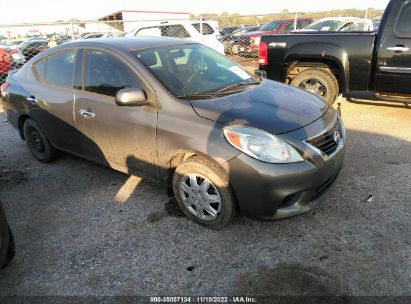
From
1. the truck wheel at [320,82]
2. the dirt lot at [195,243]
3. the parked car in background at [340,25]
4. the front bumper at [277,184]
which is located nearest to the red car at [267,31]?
the parked car in background at [340,25]

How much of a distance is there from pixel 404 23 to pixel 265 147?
14.0 feet

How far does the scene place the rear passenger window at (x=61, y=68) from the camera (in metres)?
4.06

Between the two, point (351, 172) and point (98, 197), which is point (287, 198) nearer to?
point (351, 172)

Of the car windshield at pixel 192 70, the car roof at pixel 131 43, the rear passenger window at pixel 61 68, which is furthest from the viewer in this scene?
the rear passenger window at pixel 61 68

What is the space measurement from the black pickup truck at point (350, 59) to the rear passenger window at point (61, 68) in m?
3.85

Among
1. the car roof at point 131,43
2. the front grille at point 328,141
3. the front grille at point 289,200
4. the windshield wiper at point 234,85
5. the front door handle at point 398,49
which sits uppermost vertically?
the car roof at point 131,43

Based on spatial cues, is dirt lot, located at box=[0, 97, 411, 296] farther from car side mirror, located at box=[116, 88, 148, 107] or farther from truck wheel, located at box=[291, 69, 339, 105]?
truck wheel, located at box=[291, 69, 339, 105]

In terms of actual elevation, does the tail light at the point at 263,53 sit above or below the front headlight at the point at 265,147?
above

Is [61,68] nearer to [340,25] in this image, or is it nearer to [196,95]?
[196,95]

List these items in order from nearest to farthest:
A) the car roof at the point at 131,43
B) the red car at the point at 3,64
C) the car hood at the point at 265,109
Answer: the car hood at the point at 265,109
the car roof at the point at 131,43
the red car at the point at 3,64

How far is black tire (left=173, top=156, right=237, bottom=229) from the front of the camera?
2959mm

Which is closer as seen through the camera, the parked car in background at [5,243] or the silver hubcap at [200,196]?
the parked car in background at [5,243]

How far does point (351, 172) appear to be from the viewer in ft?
13.6

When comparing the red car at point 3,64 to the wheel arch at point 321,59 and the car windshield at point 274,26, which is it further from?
the car windshield at point 274,26
